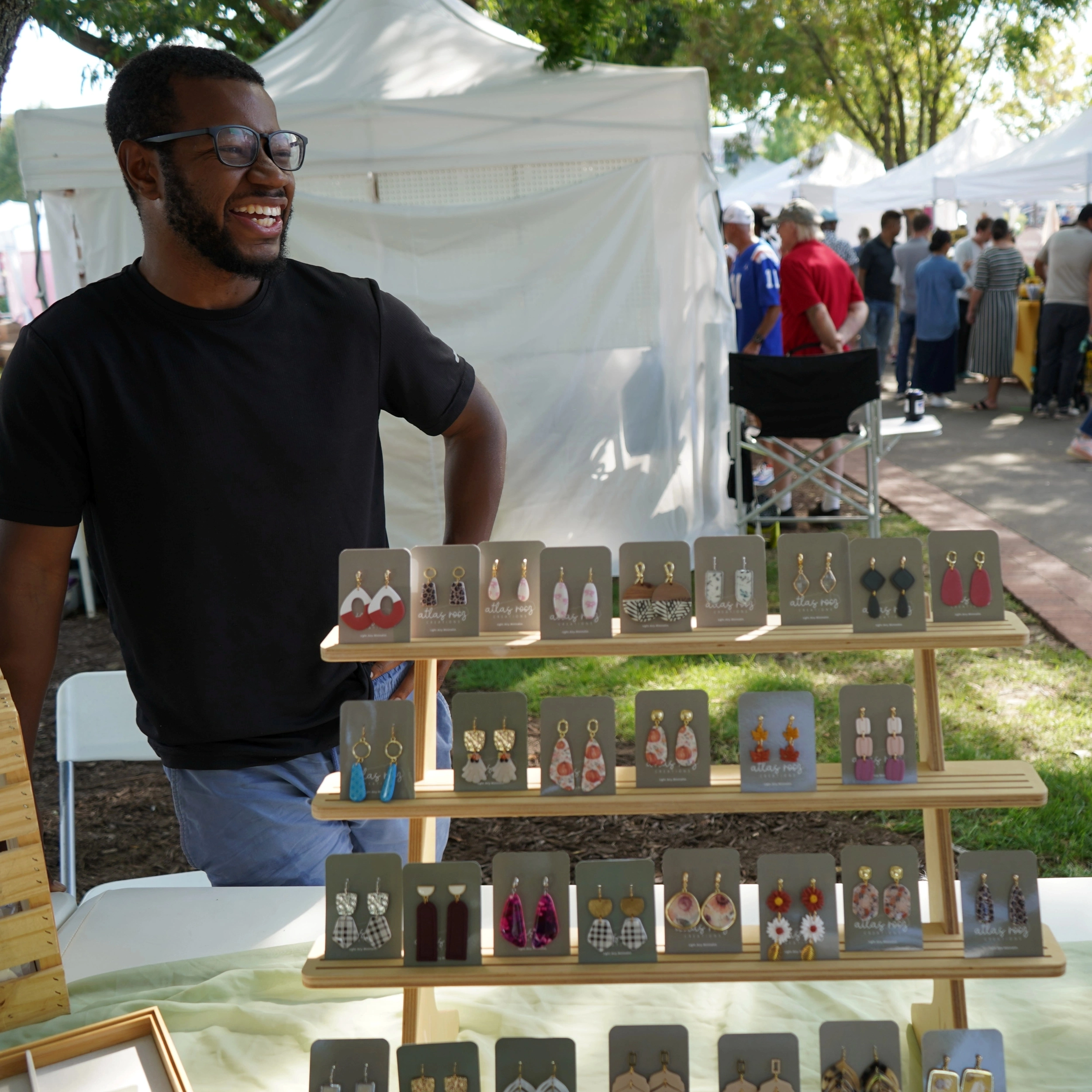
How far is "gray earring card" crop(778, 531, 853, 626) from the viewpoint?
4.70ft

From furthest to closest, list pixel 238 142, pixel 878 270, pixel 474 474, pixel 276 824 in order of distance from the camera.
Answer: pixel 878 270 < pixel 474 474 < pixel 276 824 < pixel 238 142

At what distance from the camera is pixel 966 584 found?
1.43m

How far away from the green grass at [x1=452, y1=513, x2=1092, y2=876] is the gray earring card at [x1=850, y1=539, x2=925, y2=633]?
2.03 m

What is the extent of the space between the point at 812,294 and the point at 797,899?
17.2 ft

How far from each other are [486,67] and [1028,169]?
8.10 metres

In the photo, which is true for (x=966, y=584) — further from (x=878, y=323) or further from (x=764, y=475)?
(x=878, y=323)

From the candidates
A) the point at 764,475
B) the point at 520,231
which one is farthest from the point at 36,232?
the point at 764,475

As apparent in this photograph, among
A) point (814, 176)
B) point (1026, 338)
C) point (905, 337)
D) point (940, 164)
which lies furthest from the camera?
point (814, 176)

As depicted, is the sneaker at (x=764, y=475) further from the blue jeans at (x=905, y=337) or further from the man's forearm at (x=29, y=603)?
the man's forearm at (x=29, y=603)

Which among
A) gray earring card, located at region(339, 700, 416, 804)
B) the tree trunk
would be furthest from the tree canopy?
gray earring card, located at region(339, 700, 416, 804)

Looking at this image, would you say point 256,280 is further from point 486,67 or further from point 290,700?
point 486,67

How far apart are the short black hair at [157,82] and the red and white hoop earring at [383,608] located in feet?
→ 2.64

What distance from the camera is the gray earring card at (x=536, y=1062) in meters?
1.39

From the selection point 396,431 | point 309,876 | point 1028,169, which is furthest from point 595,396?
point 1028,169
